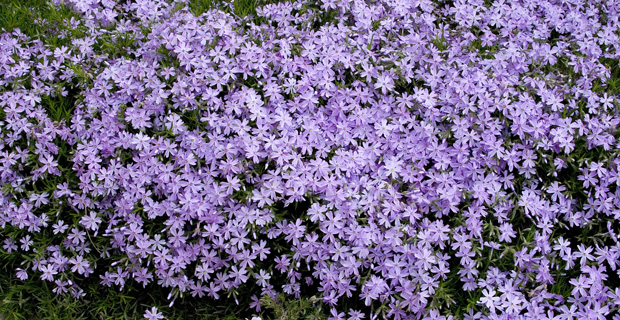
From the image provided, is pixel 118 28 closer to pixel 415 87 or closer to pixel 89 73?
pixel 89 73

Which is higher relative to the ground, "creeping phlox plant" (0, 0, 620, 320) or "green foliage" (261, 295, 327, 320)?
"creeping phlox plant" (0, 0, 620, 320)

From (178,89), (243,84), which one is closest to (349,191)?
(243,84)

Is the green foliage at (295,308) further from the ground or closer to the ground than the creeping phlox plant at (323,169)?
closer to the ground

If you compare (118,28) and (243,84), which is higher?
(118,28)

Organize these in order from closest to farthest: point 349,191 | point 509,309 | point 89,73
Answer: point 509,309
point 349,191
point 89,73

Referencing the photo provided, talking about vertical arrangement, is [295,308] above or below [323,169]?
below

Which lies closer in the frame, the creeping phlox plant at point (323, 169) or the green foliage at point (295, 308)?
the green foliage at point (295, 308)

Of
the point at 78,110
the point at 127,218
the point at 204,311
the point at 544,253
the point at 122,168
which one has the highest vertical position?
the point at 78,110

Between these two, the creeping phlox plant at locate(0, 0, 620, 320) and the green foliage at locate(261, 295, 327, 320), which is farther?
the creeping phlox plant at locate(0, 0, 620, 320)
